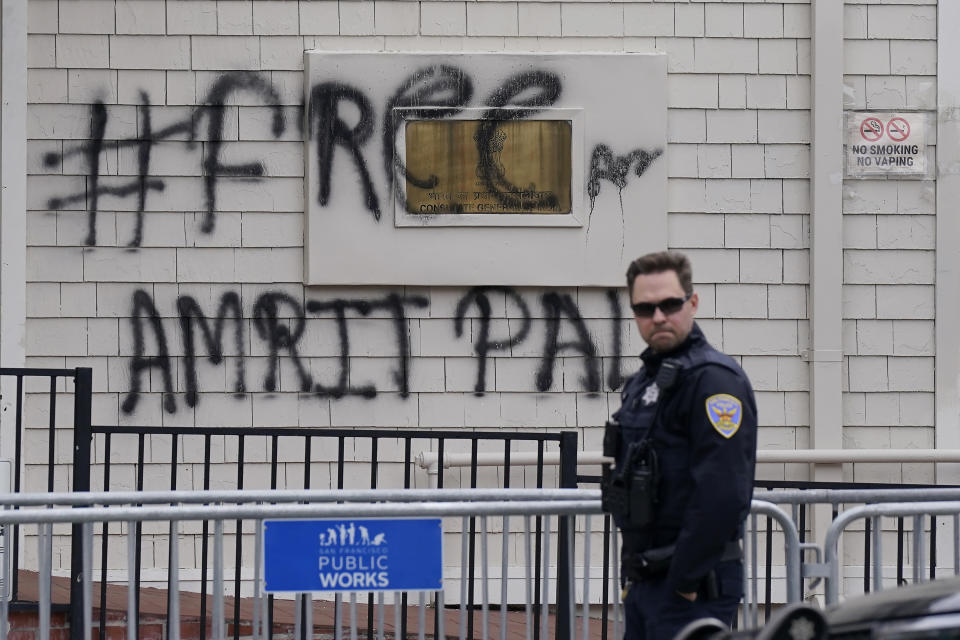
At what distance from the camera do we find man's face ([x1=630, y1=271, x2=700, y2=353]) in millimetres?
4305

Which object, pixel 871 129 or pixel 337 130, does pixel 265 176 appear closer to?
pixel 337 130

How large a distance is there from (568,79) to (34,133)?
3.18 m

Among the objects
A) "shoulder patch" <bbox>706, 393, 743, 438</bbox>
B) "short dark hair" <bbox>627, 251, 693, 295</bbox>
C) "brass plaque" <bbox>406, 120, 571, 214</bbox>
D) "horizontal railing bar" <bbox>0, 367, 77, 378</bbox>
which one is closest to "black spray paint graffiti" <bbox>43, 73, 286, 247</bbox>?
"brass plaque" <bbox>406, 120, 571, 214</bbox>

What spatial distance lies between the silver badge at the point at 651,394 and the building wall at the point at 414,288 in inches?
150

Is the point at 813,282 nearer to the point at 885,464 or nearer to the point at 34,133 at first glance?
the point at 885,464

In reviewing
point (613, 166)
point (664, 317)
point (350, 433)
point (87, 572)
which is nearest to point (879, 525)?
point (664, 317)

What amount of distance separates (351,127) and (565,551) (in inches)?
126

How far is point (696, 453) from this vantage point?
13.6ft

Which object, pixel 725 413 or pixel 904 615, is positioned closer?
pixel 904 615

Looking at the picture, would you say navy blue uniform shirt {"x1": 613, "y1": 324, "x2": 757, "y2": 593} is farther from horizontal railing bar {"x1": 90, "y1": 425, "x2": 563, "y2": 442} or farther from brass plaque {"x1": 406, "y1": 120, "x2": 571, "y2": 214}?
brass plaque {"x1": 406, "y1": 120, "x2": 571, "y2": 214}

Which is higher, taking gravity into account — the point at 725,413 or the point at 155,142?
the point at 155,142

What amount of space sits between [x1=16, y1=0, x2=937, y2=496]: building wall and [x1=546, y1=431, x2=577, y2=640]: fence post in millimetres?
1841

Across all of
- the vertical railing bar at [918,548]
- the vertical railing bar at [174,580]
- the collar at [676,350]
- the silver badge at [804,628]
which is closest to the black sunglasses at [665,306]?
the collar at [676,350]

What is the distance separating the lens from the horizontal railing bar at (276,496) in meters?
5.09
